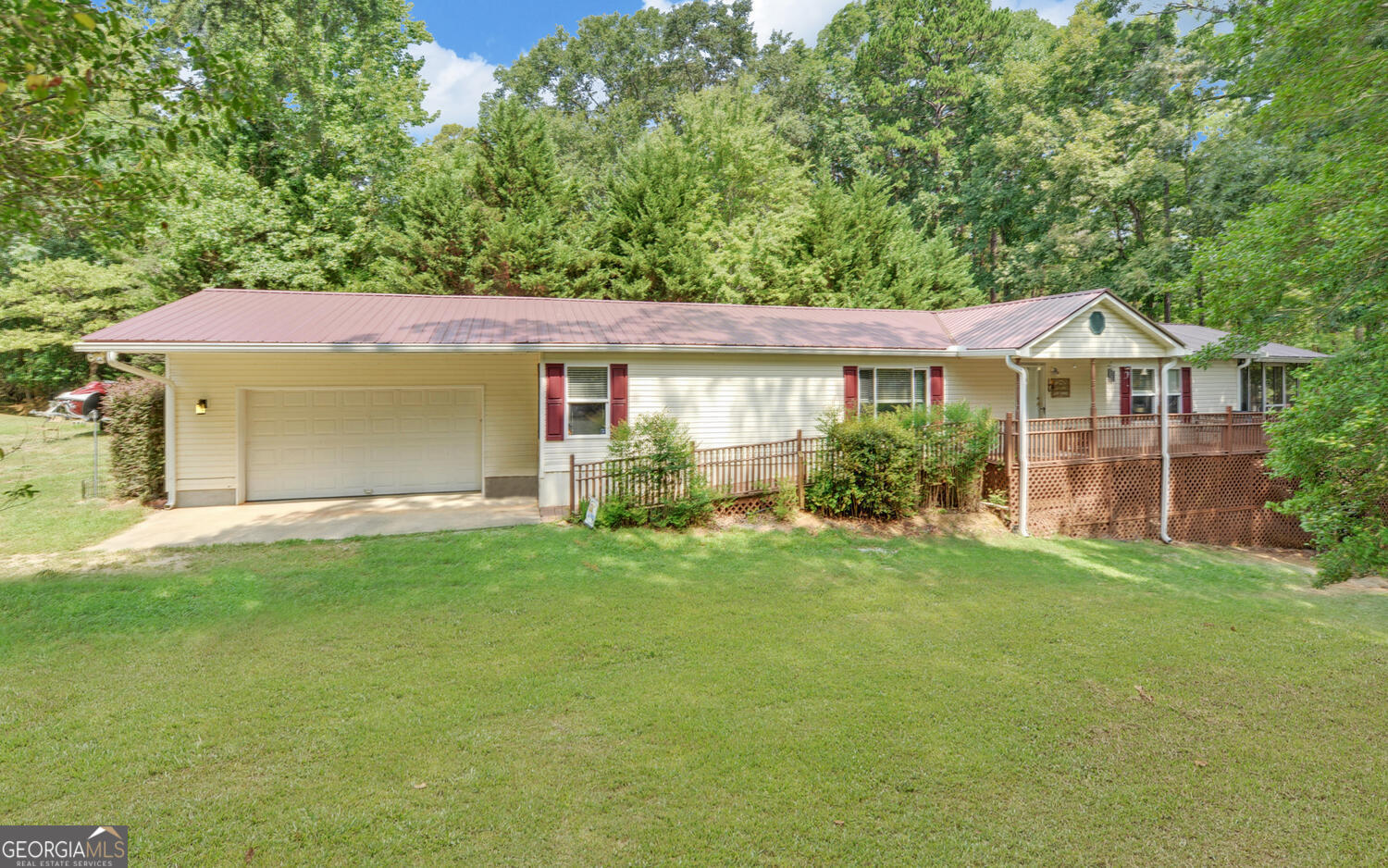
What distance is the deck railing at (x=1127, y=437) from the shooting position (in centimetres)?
1159

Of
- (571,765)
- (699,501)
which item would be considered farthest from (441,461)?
(571,765)

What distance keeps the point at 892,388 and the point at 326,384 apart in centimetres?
1101

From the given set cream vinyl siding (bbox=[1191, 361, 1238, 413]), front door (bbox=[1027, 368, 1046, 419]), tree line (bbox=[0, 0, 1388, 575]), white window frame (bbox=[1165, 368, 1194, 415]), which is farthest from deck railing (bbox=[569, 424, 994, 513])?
cream vinyl siding (bbox=[1191, 361, 1238, 413])

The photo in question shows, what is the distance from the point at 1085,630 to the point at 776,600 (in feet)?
10.1

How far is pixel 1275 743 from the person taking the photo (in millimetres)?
4289

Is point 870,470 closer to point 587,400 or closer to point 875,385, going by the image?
point 875,385

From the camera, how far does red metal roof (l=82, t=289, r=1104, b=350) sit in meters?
10.3

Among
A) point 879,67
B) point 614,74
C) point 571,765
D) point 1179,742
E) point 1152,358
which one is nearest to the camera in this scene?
point 571,765

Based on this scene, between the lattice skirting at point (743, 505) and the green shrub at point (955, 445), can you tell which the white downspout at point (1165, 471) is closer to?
the green shrub at point (955, 445)

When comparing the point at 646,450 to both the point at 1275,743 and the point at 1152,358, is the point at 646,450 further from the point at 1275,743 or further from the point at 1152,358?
the point at 1152,358

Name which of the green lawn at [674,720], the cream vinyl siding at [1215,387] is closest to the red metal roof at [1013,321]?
the green lawn at [674,720]

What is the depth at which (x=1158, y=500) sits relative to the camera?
12.5 metres

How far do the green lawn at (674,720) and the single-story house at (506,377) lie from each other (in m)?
4.15

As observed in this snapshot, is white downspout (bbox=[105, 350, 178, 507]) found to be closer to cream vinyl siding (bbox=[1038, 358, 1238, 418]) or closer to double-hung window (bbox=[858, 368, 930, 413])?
double-hung window (bbox=[858, 368, 930, 413])
